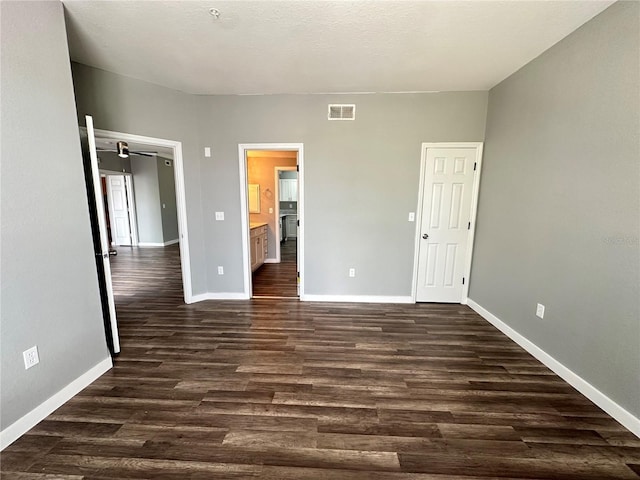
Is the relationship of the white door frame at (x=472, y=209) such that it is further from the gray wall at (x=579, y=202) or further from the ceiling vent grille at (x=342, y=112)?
the ceiling vent grille at (x=342, y=112)

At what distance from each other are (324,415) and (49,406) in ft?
6.14

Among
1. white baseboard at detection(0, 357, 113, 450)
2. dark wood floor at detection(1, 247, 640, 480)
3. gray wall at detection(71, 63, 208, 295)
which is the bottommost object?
dark wood floor at detection(1, 247, 640, 480)

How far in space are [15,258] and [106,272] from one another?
821 mm

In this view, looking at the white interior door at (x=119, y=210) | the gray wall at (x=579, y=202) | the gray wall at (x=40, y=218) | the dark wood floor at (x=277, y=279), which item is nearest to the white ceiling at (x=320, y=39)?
the gray wall at (x=579, y=202)

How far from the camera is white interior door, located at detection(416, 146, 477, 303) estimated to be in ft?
11.1

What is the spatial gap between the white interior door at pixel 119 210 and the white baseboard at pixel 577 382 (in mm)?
9355

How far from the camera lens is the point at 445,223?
11.5ft

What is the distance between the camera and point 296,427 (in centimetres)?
165

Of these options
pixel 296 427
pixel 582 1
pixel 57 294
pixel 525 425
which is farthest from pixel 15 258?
pixel 582 1

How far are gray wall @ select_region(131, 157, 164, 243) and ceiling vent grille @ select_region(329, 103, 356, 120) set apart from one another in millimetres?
6662

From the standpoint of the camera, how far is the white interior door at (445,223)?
133 inches

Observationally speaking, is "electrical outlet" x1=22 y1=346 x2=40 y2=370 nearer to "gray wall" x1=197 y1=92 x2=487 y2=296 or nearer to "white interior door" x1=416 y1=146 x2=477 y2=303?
"gray wall" x1=197 y1=92 x2=487 y2=296

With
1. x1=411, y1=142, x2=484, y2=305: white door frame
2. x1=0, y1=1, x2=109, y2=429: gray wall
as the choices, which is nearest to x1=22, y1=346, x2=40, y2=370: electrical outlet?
x1=0, y1=1, x2=109, y2=429: gray wall

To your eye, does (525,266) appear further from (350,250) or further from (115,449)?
(115,449)
